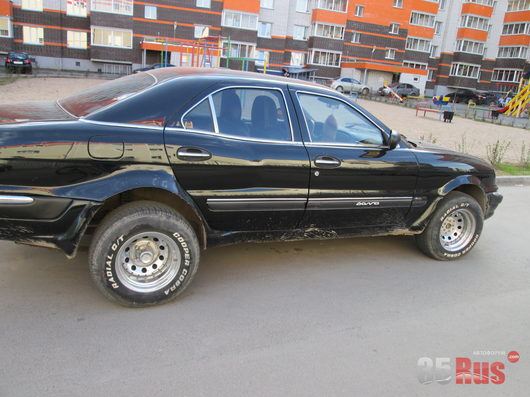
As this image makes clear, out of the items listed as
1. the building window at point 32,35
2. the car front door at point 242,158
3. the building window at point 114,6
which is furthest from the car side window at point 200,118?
the building window at point 32,35

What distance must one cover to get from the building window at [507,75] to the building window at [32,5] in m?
54.9

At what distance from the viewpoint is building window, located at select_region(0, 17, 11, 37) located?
118 feet

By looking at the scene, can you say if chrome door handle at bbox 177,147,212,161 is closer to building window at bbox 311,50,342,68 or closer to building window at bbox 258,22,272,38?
building window at bbox 258,22,272,38

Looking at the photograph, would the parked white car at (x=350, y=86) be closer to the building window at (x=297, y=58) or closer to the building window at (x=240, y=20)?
the building window at (x=297, y=58)

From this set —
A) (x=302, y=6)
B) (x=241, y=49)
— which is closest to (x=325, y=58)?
(x=302, y=6)

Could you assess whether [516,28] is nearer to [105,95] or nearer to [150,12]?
[150,12]

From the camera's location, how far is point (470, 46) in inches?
2251

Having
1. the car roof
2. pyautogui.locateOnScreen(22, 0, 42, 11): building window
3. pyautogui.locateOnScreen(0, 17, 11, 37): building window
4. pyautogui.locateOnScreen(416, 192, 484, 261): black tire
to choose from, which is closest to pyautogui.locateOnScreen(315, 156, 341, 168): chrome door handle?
the car roof

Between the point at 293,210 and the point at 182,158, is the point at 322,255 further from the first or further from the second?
the point at 182,158

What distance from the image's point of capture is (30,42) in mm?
37500

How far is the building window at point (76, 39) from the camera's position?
38.4 m

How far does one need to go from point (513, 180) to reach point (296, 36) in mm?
41651

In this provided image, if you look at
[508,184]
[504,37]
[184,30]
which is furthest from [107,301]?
[504,37]

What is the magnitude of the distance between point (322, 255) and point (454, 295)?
1.33 m
